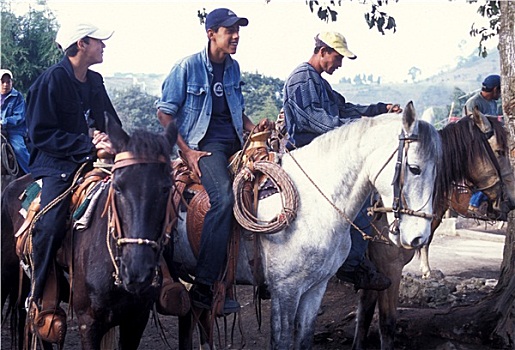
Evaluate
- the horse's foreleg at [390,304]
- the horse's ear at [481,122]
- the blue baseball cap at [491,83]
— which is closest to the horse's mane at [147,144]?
the horse's foreleg at [390,304]

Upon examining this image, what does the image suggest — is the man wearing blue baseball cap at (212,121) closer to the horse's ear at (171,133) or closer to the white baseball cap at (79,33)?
the white baseball cap at (79,33)

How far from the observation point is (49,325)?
4633mm

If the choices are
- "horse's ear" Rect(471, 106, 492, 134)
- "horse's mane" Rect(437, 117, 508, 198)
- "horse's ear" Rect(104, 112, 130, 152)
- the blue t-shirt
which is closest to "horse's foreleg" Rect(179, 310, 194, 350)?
the blue t-shirt

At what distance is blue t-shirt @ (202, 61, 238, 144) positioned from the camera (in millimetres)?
5578

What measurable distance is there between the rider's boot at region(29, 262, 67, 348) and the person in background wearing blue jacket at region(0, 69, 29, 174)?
204 inches

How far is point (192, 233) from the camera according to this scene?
17.5 ft

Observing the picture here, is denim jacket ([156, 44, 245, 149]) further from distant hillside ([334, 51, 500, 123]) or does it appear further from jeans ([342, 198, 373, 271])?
distant hillside ([334, 51, 500, 123])

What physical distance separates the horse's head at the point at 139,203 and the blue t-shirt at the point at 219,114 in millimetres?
1435

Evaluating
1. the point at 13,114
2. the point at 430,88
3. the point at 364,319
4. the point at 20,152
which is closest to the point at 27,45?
the point at 13,114

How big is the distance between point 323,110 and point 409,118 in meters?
1.05

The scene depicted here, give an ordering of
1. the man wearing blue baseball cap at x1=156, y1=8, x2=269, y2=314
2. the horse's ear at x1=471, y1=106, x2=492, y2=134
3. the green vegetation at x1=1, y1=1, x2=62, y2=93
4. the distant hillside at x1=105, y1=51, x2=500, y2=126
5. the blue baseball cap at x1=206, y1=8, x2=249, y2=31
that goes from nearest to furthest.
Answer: the man wearing blue baseball cap at x1=156, y1=8, x2=269, y2=314 → the blue baseball cap at x1=206, y1=8, x2=249, y2=31 → the horse's ear at x1=471, y1=106, x2=492, y2=134 → the green vegetation at x1=1, y1=1, x2=62, y2=93 → the distant hillside at x1=105, y1=51, x2=500, y2=126

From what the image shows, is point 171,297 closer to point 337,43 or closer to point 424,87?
point 337,43

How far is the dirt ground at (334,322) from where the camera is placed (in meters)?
6.92

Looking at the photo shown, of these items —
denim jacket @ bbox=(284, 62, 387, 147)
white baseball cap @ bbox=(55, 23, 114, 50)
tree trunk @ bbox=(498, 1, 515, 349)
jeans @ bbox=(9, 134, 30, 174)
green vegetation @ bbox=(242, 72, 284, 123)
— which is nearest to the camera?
white baseball cap @ bbox=(55, 23, 114, 50)
